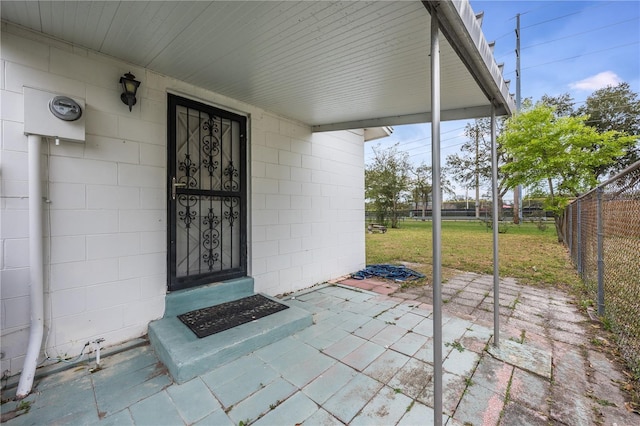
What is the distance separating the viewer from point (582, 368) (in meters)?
1.99

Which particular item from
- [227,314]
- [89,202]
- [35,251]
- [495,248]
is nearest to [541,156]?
[495,248]

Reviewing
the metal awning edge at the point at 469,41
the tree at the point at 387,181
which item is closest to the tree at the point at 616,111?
the tree at the point at 387,181

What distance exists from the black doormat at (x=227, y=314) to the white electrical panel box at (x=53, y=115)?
1885 mm

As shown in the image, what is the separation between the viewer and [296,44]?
6.67ft

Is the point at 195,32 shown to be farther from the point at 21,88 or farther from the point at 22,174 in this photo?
the point at 22,174

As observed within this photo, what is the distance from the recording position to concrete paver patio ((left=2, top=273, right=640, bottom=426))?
1.54 meters

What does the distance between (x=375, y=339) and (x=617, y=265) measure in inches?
108

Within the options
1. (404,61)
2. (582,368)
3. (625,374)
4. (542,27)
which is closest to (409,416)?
(582,368)

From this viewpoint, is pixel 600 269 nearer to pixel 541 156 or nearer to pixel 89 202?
pixel 89 202

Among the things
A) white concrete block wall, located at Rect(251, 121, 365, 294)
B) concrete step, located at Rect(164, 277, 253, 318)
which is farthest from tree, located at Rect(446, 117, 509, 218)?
concrete step, located at Rect(164, 277, 253, 318)

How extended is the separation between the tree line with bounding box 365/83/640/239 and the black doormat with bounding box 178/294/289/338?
8902 mm

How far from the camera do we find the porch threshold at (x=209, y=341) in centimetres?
191

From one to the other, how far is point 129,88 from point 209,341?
7.82ft

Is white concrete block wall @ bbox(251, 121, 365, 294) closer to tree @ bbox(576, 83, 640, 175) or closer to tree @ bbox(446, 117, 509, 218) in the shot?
tree @ bbox(446, 117, 509, 218)
